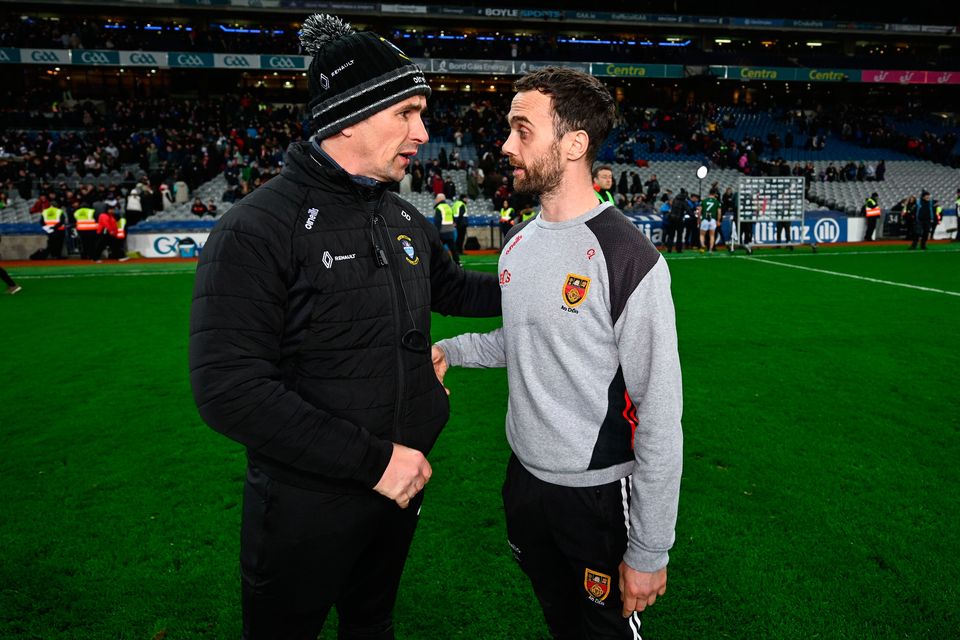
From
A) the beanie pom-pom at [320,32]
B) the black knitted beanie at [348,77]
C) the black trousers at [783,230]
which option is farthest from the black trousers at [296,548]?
the black trousers at [783,230]

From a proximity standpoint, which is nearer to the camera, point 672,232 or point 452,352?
point 452,352

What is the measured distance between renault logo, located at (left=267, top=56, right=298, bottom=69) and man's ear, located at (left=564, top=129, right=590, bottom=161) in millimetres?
36583

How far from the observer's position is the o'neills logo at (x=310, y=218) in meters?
1.62

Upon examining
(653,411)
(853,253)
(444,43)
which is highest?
(444,43)

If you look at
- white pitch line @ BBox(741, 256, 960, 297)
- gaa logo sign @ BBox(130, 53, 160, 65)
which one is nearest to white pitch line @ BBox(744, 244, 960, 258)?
white pitch line @ BBox(741, 256, 960, 297)

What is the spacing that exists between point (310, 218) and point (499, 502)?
2.64m

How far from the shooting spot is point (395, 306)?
68.3 inches

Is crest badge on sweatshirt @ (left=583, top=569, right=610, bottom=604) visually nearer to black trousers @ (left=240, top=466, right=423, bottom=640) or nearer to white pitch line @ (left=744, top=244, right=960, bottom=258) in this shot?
black trousers @ (left=240, top=466, right=423, bottom=640)

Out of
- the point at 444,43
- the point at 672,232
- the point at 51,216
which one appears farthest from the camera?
the point at 444,43

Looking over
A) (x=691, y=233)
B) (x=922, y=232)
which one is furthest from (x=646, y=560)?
(x=922, y=232)

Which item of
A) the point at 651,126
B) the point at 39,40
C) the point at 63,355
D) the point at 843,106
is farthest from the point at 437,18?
the point at 63,355

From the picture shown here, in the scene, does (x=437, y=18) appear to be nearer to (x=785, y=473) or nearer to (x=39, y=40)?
(x=39, y=40)

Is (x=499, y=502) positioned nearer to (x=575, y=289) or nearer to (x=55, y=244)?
(x=575, y=289)

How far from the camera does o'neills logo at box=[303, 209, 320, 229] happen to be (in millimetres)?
1624
